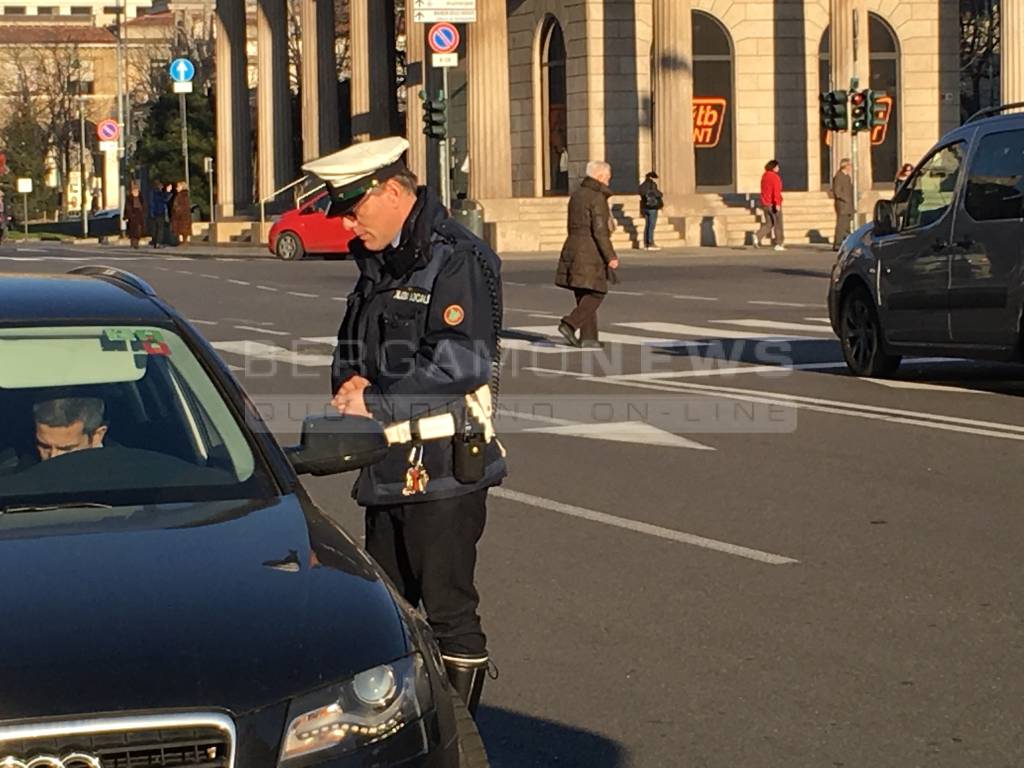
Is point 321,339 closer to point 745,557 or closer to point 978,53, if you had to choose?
point 745,557

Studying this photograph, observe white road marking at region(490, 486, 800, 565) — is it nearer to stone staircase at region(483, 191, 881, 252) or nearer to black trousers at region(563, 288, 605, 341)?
black trousers at region(563, 288, 605, 341)

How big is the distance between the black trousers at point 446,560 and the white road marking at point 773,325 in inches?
654

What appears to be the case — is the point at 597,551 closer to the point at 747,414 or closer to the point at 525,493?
the point at 525,493

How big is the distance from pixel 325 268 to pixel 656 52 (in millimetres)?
11726

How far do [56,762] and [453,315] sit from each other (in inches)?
87.9

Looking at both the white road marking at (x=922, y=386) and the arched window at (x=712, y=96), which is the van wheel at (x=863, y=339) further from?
the arched window at (x=712, y=96)

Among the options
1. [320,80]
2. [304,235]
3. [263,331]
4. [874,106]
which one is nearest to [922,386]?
[263,331]

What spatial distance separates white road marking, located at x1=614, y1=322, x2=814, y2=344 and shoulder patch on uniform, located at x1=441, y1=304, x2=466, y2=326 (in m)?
15.5

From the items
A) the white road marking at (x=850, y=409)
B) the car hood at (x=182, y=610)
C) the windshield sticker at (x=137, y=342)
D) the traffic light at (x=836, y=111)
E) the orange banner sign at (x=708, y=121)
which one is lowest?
the white road marking at (x=850, y=409)

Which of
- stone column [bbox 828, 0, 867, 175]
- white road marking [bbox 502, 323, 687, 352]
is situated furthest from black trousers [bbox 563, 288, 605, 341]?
stone column [bbox 828, 0, 867, 175]

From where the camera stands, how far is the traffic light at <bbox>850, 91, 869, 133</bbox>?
1564 inches

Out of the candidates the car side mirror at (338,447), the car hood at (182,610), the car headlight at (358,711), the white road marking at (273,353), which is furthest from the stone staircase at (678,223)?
the car headlight at (358,711)

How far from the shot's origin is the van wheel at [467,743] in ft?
14.5

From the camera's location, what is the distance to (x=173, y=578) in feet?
14.0
